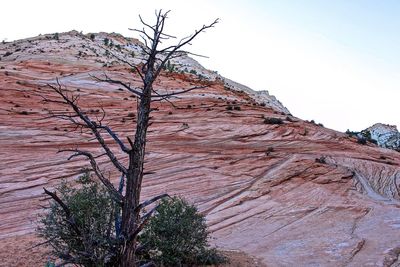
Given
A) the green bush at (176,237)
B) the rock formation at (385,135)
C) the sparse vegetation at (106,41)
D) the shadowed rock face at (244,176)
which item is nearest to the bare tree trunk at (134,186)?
the shadowed rock face at (244,176)

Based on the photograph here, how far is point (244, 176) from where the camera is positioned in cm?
1991

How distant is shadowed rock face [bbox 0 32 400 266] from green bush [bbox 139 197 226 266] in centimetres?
163

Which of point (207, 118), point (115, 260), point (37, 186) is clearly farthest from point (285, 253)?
point (207, 118)

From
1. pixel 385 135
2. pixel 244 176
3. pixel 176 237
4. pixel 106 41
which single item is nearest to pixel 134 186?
pixel 176 237

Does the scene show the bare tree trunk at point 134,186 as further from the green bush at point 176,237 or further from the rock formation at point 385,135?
the rock formation at point 385,135

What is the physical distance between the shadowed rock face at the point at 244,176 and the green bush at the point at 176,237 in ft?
5.35

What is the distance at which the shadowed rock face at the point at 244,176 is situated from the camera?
45.5ft

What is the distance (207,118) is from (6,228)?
15174mm

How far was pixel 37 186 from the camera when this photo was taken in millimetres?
18234

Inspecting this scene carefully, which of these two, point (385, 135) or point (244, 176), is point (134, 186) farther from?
point (385, 135)

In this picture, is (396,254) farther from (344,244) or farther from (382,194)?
(382,194)

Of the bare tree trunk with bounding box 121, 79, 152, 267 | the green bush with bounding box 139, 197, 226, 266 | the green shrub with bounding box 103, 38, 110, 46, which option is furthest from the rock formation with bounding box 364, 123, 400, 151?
the green shrub with bounding box 103, 38, 110, 46

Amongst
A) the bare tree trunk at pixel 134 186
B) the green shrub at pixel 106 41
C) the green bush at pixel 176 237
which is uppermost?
the green shrub at pixel 106 41

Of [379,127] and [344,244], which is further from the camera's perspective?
[379,127]
